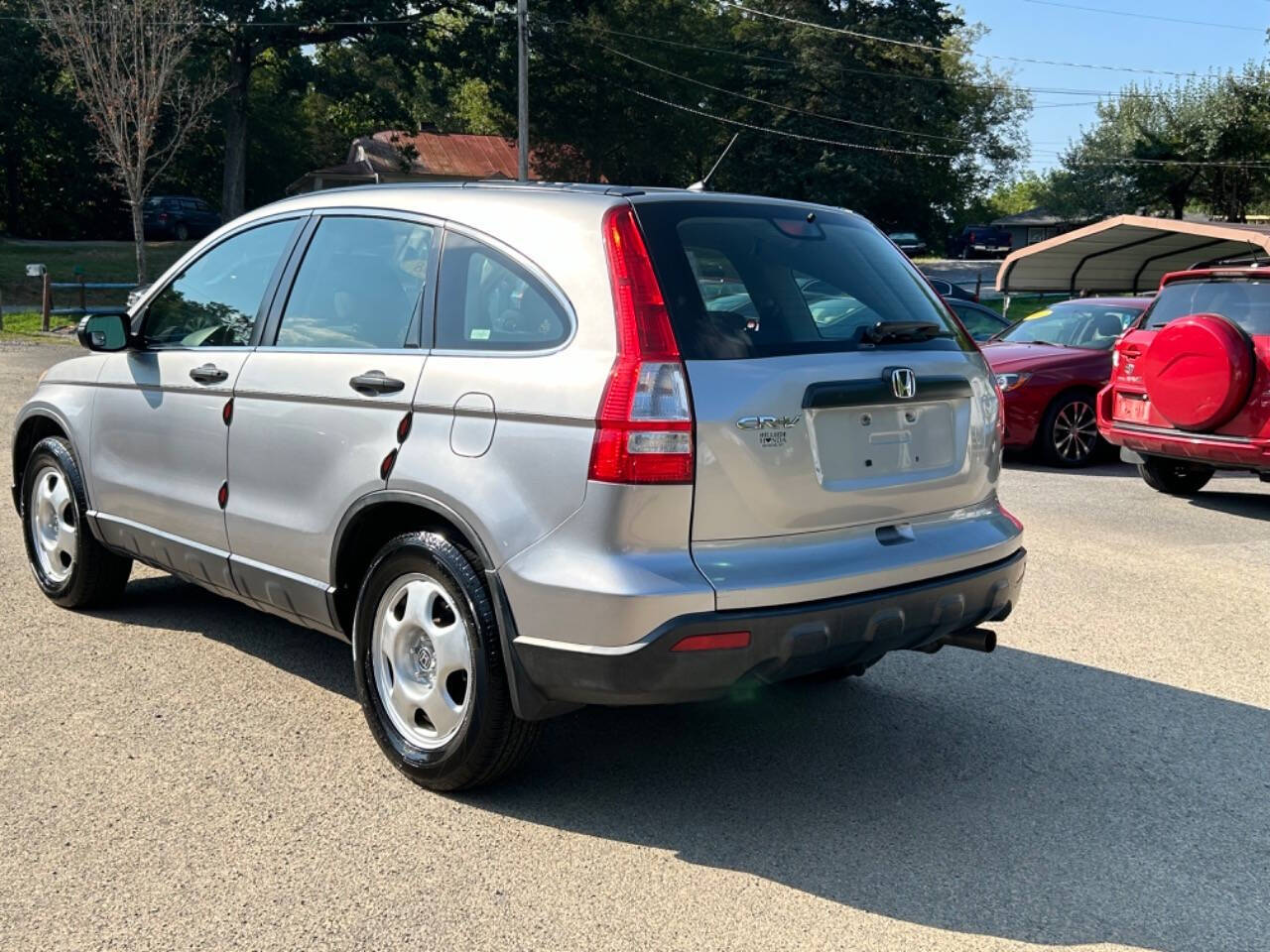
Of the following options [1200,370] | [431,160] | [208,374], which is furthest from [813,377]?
[431,160]

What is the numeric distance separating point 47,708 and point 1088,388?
980 centimetres

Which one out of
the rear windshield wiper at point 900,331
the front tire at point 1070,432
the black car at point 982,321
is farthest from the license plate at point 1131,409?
the rear windshield wiper at point 900,331

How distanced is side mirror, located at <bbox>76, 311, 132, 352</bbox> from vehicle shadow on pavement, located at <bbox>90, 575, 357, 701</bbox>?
4.14 ft

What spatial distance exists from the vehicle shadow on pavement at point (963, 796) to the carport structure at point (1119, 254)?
40.6 ft

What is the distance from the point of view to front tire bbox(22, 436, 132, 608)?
570 cm

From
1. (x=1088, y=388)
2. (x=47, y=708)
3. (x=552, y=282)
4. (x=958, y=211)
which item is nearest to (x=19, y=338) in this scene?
(x=1088, y=388)

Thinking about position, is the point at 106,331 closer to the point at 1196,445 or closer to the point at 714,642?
the point at 714,642

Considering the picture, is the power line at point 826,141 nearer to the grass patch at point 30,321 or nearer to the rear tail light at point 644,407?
the grass patch at point 30,321

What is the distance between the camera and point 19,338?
71.9 ft

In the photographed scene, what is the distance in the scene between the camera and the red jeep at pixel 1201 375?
28.4 feet

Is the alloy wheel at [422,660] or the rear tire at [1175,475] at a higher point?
the alloy wheel at [422,660]

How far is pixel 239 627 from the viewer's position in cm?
574

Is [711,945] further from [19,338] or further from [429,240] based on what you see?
[19,338]

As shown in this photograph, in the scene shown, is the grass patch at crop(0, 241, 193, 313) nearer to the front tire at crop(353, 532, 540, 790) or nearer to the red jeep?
the red jeep
